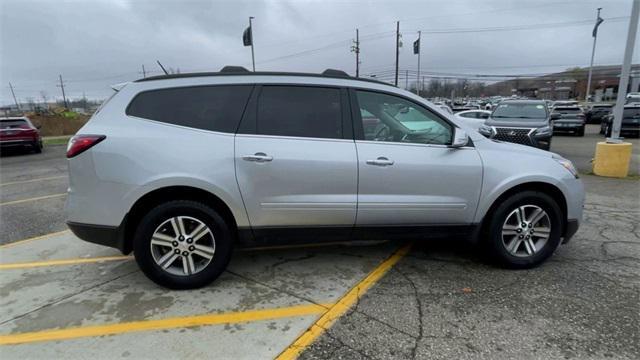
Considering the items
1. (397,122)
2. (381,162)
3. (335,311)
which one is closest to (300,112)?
(381,162)

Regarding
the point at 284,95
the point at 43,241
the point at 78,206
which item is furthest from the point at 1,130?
the point at 284,95

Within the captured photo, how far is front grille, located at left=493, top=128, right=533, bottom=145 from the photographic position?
1013 centimetres

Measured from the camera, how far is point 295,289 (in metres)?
3.30

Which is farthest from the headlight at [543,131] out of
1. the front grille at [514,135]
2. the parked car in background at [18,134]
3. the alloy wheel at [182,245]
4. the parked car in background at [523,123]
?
the parked car in background at [18,134]

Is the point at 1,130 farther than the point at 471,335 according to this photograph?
Yes

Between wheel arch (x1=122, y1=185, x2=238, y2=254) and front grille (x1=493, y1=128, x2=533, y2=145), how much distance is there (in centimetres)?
895

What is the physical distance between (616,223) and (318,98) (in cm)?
451

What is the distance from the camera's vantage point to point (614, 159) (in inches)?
317

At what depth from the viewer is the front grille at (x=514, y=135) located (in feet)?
33.2

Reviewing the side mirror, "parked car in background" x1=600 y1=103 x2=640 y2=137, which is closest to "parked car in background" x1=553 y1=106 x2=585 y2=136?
"parked car in background" x1=600 y1=103 x2=640 y2=137

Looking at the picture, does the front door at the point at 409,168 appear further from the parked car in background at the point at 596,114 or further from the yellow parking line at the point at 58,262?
the parked car in background at the point at 596,114

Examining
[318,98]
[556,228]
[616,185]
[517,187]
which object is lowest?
[616,185]

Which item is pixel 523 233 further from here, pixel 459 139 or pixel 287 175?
pixel 287 175

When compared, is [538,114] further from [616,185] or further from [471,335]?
[471,335]
